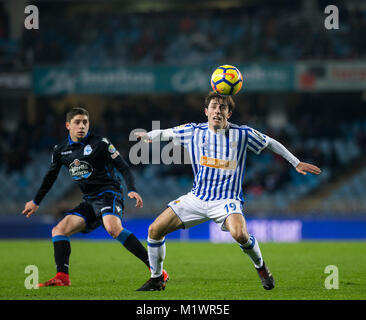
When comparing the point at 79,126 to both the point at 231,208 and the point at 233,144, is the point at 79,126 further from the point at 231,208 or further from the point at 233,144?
the point at 231,208

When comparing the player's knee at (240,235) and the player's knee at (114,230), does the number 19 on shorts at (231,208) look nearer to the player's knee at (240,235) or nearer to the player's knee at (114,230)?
the player's knee at (240,235)

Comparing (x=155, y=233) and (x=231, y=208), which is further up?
(x=231, y=208)

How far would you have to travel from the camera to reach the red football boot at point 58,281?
7.77 metres

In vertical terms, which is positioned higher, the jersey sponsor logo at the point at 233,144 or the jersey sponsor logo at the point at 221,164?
the jersey sponsor logo at the point at 233,144

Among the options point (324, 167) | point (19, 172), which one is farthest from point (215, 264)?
point (19, 172)

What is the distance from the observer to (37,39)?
23.6m

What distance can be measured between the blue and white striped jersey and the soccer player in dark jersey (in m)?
0.93

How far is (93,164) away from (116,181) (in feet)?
1.21

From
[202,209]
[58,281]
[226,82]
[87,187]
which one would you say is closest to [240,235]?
[202,209]

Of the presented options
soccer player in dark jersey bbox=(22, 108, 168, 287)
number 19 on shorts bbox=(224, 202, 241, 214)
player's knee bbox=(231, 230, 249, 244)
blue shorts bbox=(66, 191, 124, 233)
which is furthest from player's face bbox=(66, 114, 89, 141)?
player's knee bbox=(231, 230, 249, 244)

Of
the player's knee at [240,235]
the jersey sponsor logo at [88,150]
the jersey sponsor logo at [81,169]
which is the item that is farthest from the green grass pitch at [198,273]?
the jersey sponsor logo at [88,150]

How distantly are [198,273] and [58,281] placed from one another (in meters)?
2.24

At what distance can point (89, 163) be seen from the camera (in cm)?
809

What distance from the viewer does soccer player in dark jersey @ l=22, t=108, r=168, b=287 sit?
7.93 m
